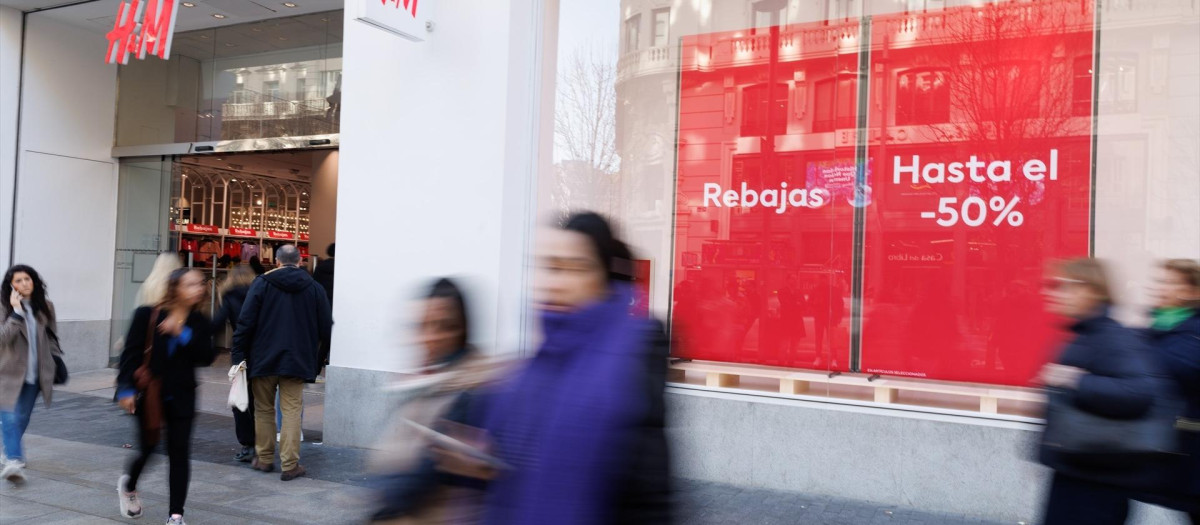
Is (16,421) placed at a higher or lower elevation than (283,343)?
lower

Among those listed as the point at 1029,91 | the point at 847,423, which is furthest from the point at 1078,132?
the point at 847,423

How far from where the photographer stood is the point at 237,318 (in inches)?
296

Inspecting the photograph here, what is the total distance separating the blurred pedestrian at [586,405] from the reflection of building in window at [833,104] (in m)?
5.05

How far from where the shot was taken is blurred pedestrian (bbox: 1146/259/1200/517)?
12.6ft

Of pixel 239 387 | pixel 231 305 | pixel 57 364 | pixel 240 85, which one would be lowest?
pixel 239 387

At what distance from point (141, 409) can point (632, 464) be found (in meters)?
4.26

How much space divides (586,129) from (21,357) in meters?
4.94

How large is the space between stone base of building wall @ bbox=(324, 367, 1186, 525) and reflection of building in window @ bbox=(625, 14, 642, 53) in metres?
3.17

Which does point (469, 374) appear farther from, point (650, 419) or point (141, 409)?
point (141, 409)

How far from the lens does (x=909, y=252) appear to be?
658cm

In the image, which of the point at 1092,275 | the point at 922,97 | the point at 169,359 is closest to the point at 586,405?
the point at 1092,275

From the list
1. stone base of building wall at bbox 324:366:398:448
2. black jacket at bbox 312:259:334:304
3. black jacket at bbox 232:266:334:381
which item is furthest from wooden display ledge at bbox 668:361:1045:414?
black jacket at bbox 312:259:334:304

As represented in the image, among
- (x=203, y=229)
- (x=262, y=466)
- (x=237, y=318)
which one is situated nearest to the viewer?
(x=262, y=466)

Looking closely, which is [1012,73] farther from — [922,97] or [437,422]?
[437,422]
